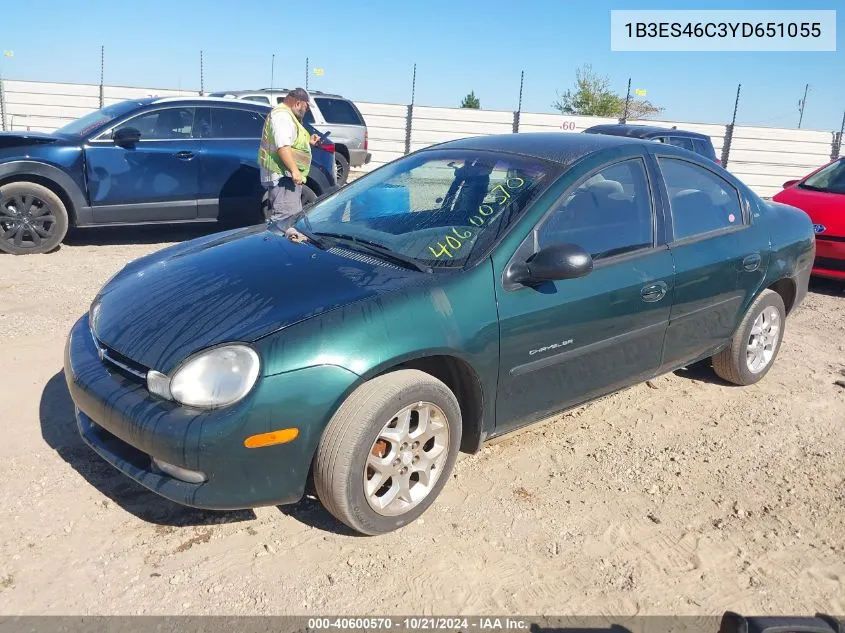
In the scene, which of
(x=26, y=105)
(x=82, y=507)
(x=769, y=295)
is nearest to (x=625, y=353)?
(x=769, y=295)

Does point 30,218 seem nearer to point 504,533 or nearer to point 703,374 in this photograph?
point 504,533

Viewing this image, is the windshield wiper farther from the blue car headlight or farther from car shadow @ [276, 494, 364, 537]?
car shadow @ [276, 494, 364, 537]

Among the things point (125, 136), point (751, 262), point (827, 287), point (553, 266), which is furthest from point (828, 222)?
point (125, 136)

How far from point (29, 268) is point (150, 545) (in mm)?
4883

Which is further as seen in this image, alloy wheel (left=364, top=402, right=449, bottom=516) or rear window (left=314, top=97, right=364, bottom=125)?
rear window (left=314, top=97, right=364, bottom=125)

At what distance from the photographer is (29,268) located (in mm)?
6695

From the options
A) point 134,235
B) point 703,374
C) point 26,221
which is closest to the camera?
point 703,374

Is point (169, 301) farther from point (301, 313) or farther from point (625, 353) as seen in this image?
point (625, 353)

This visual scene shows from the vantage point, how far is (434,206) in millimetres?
3617

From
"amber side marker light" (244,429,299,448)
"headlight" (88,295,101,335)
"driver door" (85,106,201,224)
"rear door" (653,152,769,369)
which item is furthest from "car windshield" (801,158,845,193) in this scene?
"headlight" (88,295,101,335)

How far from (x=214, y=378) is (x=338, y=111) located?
Result: 12.5 m

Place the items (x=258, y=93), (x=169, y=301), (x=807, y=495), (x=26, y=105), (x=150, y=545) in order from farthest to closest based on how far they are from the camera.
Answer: (x=26, y=105)
(x=258, y=93)
(x=807, y=495)
(x=169, y=301)
(x=150, y=545)

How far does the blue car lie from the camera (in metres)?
7.14

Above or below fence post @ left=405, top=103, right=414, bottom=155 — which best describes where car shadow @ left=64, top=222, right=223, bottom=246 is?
below
